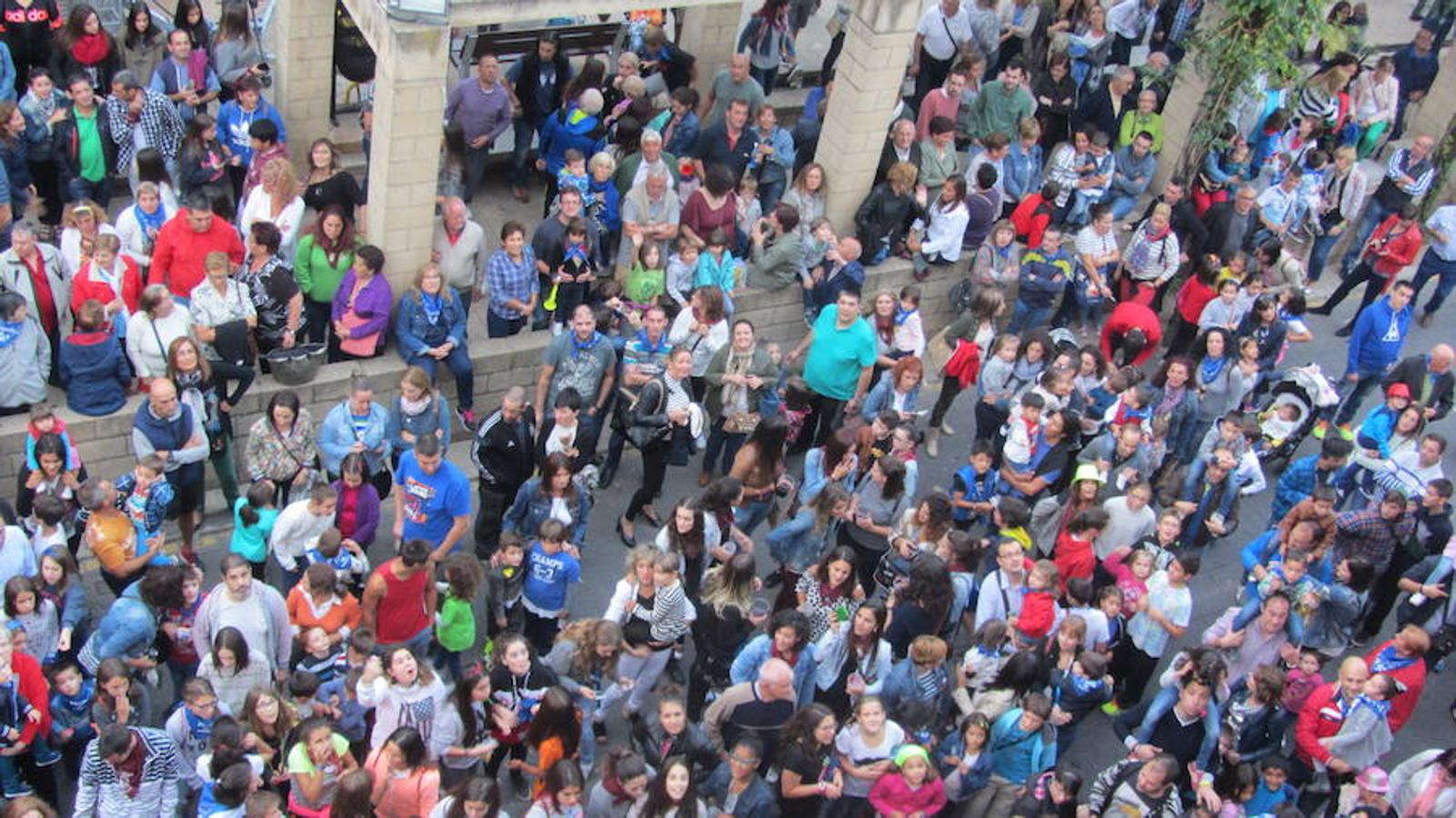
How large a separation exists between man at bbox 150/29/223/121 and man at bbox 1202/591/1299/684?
28.1ft

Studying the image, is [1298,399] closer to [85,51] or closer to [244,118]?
[244,118]

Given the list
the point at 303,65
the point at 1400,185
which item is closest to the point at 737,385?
the point at 303,65

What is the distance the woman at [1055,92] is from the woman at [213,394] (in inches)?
313

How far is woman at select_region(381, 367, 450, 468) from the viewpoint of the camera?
11.4 metres

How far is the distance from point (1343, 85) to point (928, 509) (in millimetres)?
8285

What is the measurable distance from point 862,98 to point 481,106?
10.2 ft

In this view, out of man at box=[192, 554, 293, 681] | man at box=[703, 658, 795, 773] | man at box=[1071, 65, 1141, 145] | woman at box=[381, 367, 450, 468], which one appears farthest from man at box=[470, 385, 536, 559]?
man at box=[1071, 65, 1141, 145]

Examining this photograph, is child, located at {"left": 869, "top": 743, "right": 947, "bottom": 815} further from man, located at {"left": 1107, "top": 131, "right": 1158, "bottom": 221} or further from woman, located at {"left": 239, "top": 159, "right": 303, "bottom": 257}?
man, located at {"left": 1107, "top": 131, "right": 1158, "bottom": 221}

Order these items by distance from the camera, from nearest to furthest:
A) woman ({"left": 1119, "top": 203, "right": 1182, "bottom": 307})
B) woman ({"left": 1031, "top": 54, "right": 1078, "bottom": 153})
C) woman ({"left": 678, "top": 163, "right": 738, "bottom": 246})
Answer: woman ({"left": 678, "top": 163, "right": 738, "bottom": 246}) < woman ({"left": 1119, "top": 203, "right": 1182, "bottom": 307}) < woman ({"left": 1031, "top": 54, "right": 1078, "bottom": 153})

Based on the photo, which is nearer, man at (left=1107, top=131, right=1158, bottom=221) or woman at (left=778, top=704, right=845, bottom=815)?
woman at (left=778, top=704, right=845, bottom=815)

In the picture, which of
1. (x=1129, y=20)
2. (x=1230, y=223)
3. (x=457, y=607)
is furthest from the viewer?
(x=1129, y=20)

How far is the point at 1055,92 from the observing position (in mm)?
16266

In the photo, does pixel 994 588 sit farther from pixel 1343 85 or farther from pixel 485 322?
pixel 1343 85

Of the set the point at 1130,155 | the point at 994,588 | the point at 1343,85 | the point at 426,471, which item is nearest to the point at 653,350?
the point at 426,471
